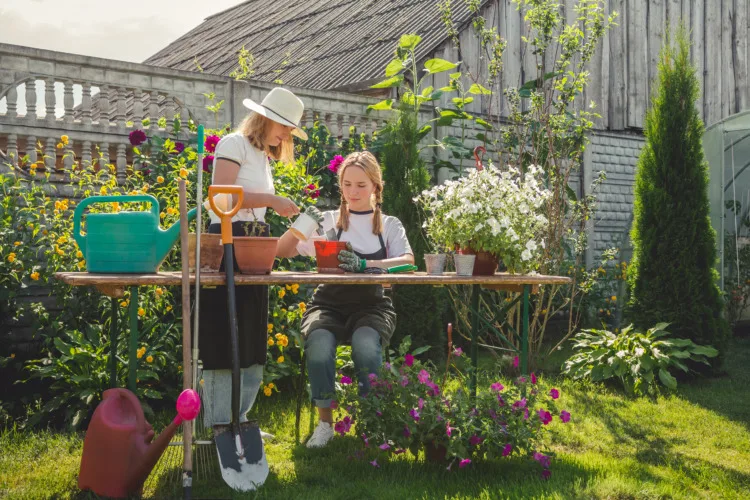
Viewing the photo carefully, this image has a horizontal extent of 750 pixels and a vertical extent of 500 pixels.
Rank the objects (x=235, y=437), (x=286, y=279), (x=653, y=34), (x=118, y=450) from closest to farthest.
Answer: (x=118, y=450)
(x=286, y=279)
(x=235, y=437)
(x=653, y=34)

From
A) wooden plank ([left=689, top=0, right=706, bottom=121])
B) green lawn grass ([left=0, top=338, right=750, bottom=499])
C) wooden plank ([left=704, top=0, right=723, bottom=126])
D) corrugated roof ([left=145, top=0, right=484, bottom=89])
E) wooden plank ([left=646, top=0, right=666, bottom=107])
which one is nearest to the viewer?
green lawn grass ([left=0, top=338, right=750, bottom=499])

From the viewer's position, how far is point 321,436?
149 inches

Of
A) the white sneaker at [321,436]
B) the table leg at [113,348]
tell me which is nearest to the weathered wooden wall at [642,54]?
the white sneaker at [321,436]

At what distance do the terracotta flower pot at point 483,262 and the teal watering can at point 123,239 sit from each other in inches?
57.9

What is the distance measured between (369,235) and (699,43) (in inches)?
353

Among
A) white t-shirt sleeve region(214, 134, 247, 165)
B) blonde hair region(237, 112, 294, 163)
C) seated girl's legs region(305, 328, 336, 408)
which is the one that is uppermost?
blonde hair region(237, 112, 294, 163)

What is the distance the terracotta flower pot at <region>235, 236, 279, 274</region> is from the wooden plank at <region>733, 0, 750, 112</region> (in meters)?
10.4

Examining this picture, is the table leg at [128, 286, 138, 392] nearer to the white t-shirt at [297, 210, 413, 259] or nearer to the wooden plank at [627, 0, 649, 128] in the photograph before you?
the white t-shirt at [297, 210, 413, 259]

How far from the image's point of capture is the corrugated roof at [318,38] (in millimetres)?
9016

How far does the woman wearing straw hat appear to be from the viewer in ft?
11.0

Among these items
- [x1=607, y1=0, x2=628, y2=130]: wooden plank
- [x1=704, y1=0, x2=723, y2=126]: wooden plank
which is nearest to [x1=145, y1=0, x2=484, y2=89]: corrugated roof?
[x1=607, y1=0, x2=628, y2=130]: wooden plank

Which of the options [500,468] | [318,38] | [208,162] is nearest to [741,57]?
[318,38]

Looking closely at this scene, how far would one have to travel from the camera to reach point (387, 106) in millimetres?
7379

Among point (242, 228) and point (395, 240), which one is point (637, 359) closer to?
point (395, 240)
